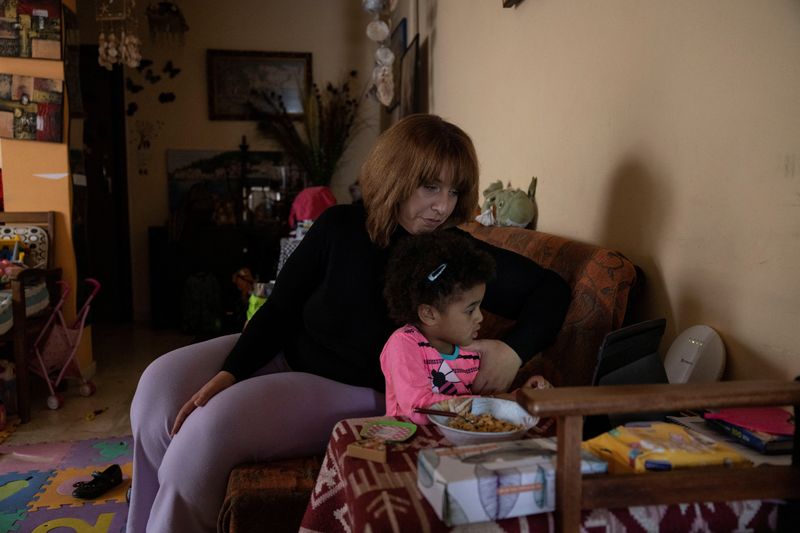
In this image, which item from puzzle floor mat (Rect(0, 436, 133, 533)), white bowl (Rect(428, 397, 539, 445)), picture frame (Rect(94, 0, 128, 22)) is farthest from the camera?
picture frame (Rect(94, 0, 128, 22))

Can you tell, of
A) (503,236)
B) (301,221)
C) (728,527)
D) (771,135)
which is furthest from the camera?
(301,221)

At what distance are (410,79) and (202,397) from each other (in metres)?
3.29

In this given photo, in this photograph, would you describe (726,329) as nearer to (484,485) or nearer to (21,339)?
(484,485)

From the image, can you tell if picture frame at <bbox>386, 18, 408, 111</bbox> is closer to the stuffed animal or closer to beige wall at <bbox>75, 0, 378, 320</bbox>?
beige wall at <bbox>75, 0, 378, 320</bbox>

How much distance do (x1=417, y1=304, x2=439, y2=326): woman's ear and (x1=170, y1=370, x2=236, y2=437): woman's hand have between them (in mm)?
493

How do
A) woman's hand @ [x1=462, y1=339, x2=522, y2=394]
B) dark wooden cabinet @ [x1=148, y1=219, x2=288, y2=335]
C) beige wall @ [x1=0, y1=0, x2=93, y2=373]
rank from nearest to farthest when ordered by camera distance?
woman's hand @ [x1=462, y1=339, x2=522, y2=394]
beige wall @ [x1=0, y1=0, x2=93, y2=373]
dark wooden cabinet @ [x1=148, y1=219, x2=288, y2=335]

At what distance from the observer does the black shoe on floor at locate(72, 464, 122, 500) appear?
2.12m

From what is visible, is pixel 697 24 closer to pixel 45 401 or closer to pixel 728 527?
pixel 728 527

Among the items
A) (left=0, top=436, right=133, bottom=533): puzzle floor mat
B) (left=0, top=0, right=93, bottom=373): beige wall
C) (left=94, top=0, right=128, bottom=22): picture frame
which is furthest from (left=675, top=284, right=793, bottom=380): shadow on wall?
(left=94, top=0, right=128, bottom=22): picture frame

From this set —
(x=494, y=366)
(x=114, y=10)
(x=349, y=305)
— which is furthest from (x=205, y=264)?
(x=494, y=366)

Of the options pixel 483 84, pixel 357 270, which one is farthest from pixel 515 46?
pixel 357 270

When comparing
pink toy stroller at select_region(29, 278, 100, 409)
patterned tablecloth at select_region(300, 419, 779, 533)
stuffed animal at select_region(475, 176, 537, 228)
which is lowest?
pink toy stroller at select_region(29, 278, 100, 409)

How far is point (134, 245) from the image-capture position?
18.4ft

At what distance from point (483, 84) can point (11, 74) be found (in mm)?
2604
